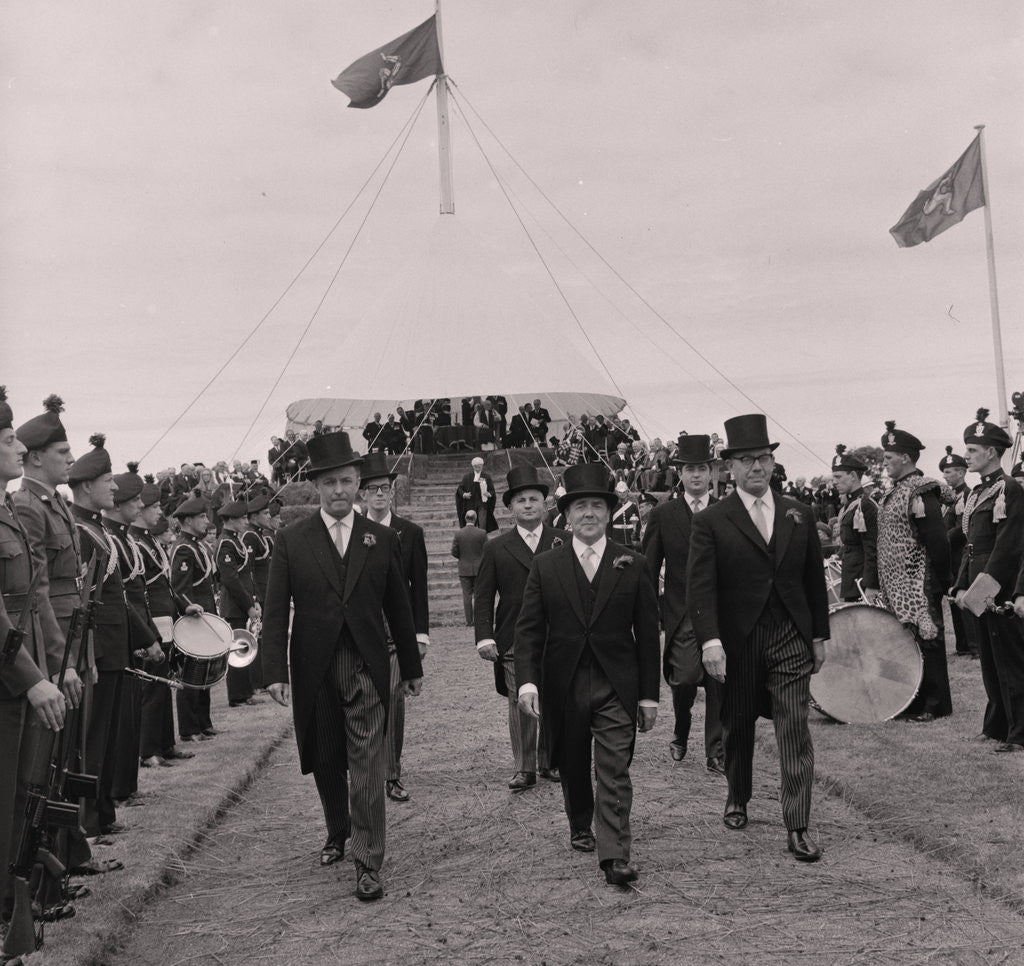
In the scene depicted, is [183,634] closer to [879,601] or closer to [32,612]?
[32,612]

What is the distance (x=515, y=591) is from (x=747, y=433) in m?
2.22

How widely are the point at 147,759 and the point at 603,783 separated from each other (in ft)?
16.0

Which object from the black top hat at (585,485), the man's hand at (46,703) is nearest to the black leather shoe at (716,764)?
the black top hat at (585,485)

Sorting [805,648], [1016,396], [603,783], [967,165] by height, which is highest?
[967,165]

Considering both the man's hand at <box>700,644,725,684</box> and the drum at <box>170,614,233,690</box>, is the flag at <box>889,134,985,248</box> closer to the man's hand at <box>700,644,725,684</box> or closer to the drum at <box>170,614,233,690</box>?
the drum at <box>170,614,233,690</box>

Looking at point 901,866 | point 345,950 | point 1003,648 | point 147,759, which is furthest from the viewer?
point 147,759

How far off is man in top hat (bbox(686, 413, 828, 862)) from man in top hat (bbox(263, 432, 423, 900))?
1590 millimetres

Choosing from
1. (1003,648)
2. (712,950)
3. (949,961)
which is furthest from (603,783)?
(1003,648)

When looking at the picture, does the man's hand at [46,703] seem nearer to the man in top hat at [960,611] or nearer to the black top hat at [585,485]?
the black top hat at [585,485]

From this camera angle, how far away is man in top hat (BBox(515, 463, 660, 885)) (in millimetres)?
5629

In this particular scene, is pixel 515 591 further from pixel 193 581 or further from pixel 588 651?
pixel 193 581

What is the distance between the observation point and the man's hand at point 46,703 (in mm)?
4262

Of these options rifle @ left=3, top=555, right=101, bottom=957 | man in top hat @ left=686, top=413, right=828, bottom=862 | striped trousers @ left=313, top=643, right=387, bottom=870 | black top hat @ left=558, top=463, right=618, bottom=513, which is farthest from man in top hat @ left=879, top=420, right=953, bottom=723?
rifle @ left=3, top=555, right=101, bottom=957

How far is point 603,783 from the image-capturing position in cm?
550
